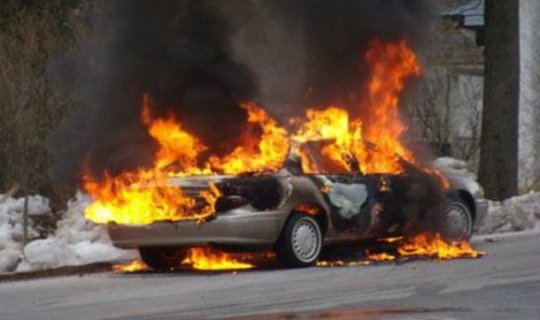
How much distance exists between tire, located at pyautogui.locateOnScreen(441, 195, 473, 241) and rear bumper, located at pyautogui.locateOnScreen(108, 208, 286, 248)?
7.93ft

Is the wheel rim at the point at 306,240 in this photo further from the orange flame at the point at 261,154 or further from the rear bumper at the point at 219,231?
the orange flame at the point at 261,154

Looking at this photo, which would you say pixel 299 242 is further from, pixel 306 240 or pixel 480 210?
pixel 480 210

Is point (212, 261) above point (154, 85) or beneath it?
beneath

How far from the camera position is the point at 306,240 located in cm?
1391

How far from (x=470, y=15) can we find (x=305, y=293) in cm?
2215

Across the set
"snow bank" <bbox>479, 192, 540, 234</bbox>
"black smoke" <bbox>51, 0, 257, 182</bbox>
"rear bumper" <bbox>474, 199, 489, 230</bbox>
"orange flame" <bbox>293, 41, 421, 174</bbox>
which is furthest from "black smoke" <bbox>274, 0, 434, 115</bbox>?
"snow bank" <bbox>479, 192, 540, 234</bbox>

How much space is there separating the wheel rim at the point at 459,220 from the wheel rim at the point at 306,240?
6.43ft

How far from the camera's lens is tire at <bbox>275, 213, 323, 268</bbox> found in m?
13.7

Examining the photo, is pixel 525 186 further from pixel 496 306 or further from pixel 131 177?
pixel 496 306

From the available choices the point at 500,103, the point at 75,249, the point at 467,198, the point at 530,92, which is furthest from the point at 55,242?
the point at 530,92

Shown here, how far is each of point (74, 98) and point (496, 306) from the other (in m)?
9.19

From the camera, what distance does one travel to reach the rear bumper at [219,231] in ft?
44.0

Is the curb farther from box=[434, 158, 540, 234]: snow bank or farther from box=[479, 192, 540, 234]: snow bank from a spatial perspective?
box=[479, 192, 540, 234]: snow bank

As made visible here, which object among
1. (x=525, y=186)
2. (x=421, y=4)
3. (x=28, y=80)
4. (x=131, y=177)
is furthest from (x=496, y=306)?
(x=525, y=186)
